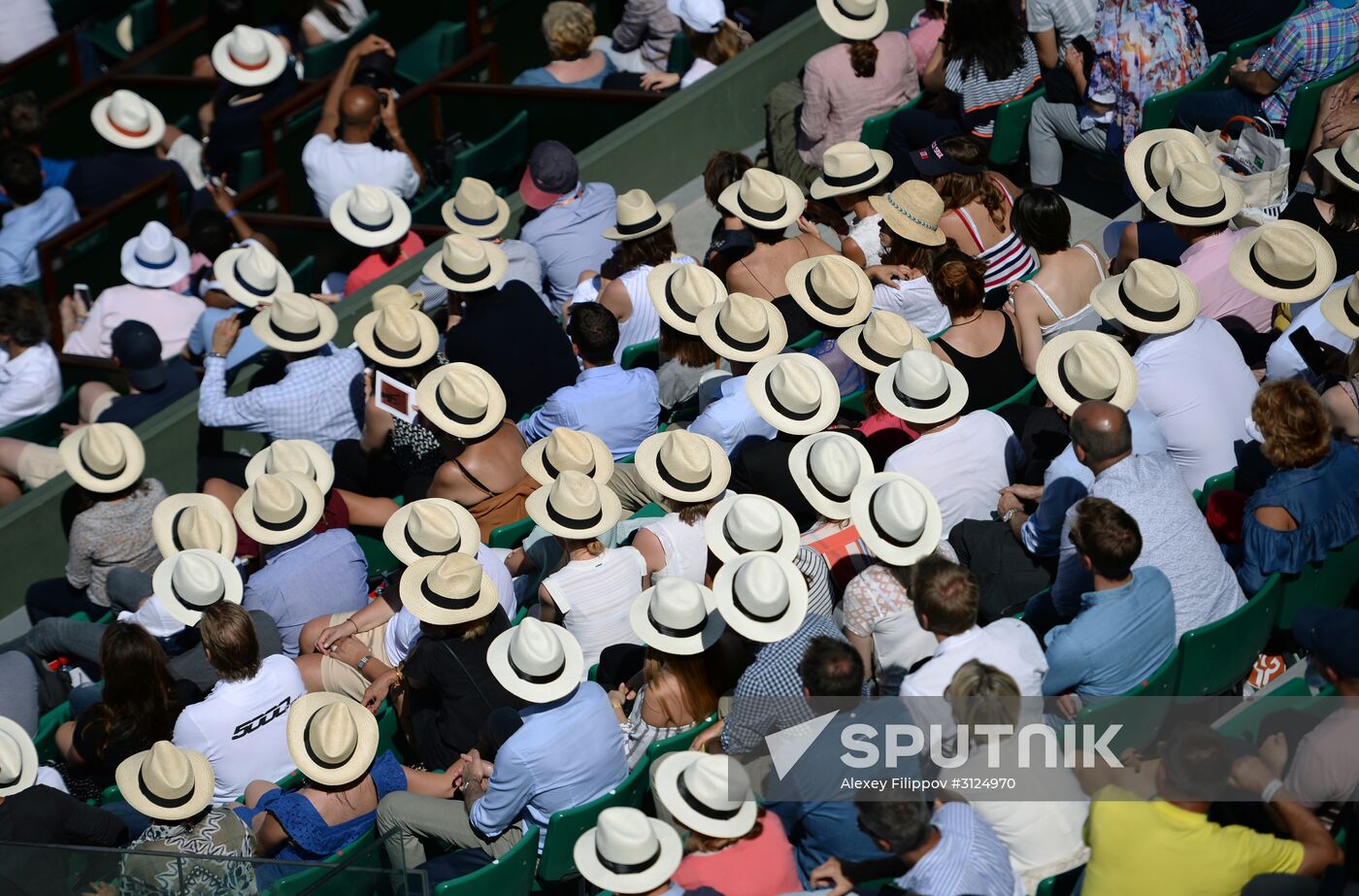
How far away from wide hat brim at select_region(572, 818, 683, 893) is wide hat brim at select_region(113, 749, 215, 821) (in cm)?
161

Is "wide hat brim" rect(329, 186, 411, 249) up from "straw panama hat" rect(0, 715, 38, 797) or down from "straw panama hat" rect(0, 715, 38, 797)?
down

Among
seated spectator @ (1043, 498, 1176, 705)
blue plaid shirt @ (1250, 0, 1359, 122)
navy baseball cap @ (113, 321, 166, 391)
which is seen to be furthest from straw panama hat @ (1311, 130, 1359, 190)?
navy baseball cap @ (113, 321, 166, 391)

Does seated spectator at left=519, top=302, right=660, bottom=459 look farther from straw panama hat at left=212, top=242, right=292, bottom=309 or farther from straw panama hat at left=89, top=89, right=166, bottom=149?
straw panama hat at left=89, top=89, right=166, bottom=149

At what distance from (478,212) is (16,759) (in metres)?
4.10

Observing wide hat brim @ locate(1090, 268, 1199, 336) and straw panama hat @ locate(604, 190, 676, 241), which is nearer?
wide hat brim @ locate(1090, 268, 1199, 336)

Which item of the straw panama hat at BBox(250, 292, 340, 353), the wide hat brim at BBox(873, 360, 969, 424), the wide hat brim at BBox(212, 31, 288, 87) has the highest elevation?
the wide hat brim at BBox(873, 360, 969, 424)

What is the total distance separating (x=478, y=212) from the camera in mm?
9227

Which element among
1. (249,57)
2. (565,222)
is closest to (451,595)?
(565,222)

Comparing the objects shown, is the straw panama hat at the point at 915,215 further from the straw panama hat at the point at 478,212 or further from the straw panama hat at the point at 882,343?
the straw panama hat at the point at 478,212

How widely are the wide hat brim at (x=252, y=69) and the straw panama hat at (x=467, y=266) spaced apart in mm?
3738

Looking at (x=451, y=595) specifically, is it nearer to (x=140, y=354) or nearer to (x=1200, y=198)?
(x=140, y=354)

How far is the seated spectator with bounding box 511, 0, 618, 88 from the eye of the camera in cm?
1059

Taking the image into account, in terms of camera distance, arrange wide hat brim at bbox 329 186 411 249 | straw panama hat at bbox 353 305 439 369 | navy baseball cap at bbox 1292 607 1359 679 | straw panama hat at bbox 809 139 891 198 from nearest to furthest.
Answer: navy baseball cap at bbox 1292 607 1359 679
straw panama hat at bbox 353 305 439 369
straw panama hat at bbox 809 139 891 198
wide hat brim at bbox 329 186 411 249

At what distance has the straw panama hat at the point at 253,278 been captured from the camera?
29.1 feet
